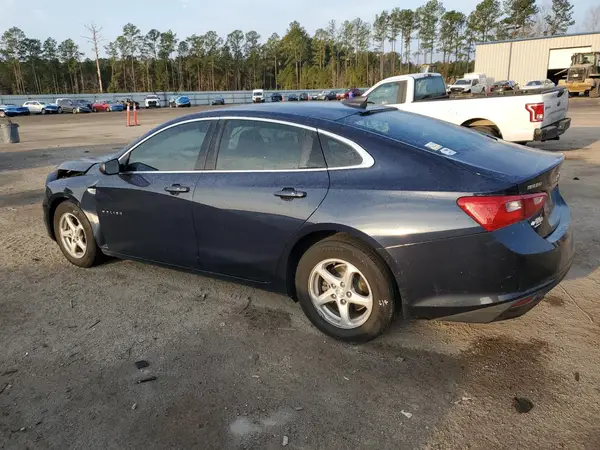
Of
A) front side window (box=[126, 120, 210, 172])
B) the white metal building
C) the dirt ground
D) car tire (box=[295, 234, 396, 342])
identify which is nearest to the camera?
the dirt ground

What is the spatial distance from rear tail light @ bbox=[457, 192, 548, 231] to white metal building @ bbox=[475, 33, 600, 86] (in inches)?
2328

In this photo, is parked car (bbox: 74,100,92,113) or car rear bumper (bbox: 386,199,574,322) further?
parked car (bbox: 74,100,92,113)

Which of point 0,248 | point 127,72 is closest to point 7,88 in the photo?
point 127,72

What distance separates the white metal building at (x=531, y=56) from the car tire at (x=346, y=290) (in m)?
59.3

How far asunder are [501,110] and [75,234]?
829cm

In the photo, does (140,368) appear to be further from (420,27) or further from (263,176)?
(420,27)

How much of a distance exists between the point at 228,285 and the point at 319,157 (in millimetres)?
1641

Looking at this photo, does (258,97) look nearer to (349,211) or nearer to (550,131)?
(550,131)

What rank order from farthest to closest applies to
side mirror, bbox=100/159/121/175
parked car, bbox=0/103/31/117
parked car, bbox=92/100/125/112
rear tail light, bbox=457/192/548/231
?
parked car, bbox=92/100/125/112
parked car, bbox=0/103/31/117
side mirror, bbox=100/159/121/175
rear tail light, bbox=457/192/548/231

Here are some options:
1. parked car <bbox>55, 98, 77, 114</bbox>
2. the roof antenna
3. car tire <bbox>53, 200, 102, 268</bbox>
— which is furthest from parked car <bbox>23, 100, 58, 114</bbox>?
the roof antenna

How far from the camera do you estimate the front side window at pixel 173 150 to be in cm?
392

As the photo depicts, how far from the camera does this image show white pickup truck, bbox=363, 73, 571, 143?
9406 millimetres

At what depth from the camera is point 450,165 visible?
2.91 metres

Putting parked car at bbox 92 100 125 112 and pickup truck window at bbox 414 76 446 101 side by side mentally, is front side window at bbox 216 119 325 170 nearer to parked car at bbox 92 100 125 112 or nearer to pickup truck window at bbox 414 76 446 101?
pickup truck window at bbox 414 76 446 101
